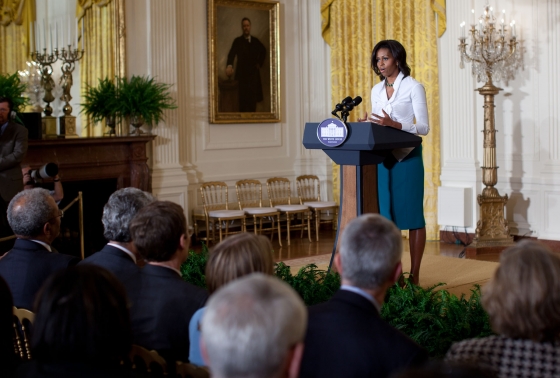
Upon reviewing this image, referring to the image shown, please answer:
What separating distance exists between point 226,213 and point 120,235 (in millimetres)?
5796

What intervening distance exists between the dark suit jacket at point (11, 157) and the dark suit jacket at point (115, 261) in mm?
3417

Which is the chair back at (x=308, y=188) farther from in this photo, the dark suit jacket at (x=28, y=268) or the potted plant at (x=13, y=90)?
the dark suit jacket at (x=28, y=268)

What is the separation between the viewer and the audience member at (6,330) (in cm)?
231

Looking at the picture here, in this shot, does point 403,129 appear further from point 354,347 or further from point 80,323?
point 80,323

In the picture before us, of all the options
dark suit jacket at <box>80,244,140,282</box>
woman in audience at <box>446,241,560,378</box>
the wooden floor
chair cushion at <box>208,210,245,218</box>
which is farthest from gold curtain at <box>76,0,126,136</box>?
woman in audience at <box>446,241,560,378</box>

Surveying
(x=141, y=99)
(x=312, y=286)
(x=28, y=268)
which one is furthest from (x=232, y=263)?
(x=141, y=99)

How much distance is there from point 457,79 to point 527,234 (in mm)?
1974

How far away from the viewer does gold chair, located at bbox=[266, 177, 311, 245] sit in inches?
382

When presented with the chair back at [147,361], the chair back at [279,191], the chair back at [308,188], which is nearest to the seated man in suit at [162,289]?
the chair back at [147,361]

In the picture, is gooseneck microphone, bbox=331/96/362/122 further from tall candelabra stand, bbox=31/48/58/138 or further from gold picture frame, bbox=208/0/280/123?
gold picture frame, bbox=208/0/280/123

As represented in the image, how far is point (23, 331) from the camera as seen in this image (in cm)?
284

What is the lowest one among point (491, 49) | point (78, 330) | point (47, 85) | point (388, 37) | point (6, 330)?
point (6, 330)

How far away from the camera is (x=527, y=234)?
8641mm

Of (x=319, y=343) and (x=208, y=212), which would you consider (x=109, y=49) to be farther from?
(x=319, y=343)
